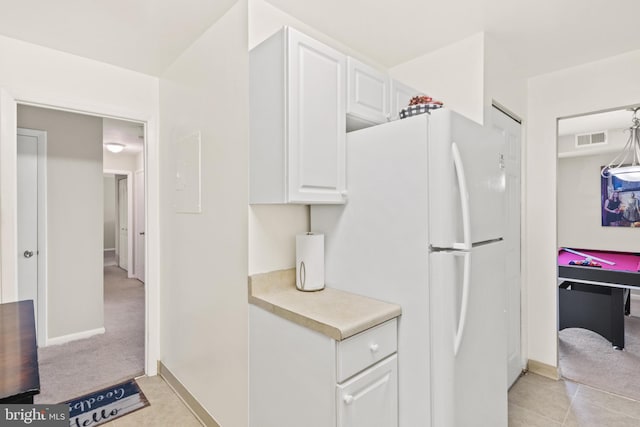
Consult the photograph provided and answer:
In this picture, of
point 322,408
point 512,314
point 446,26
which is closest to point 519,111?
point 446,26

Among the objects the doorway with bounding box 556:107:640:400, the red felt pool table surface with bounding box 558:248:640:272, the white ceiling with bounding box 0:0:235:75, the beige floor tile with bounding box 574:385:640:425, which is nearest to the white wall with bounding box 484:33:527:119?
the doorway with bounding box 556:107:640:400

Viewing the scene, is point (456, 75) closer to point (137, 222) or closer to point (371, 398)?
point (371, 398)

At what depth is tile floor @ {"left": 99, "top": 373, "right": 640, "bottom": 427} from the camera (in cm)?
217

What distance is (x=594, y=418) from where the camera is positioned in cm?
221

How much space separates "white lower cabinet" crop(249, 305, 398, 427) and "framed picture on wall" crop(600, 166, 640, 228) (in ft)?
17.1

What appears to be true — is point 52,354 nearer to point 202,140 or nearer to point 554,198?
point 202,140

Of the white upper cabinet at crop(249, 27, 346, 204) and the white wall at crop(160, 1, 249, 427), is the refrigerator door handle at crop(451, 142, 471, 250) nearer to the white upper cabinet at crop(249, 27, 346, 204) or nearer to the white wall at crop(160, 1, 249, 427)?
the white upper cabinet at crop(249, 27, 346, 204)

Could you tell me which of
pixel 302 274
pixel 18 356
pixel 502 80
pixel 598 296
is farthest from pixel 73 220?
pixel 598 296

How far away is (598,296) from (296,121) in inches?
145

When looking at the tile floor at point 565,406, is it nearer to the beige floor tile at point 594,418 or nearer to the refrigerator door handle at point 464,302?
the beige floor tile at point 594,418

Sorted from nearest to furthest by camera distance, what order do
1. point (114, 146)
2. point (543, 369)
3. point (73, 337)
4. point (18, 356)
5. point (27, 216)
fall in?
point (18, 356)
point (543, 369)
point (27, 216)
point (73, 337)
point (114, 146)

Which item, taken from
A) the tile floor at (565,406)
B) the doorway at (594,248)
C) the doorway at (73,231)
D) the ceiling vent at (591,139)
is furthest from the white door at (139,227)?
the ceiling vent at (591,139)

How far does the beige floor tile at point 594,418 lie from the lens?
84.5 inches

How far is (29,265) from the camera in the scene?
325 cm
